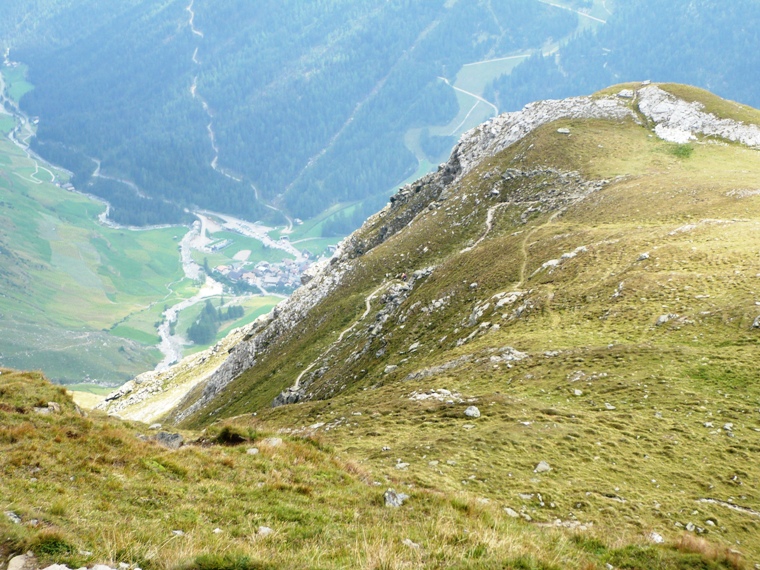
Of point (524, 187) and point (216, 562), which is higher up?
point (524, 187)

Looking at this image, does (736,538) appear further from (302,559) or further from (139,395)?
(139,395)

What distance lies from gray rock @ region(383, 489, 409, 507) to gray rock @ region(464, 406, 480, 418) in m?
12.2

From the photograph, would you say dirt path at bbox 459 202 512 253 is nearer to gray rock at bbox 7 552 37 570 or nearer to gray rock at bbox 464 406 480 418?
gray rock at bbox 464 406 480 418

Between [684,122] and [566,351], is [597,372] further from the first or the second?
[684,122]

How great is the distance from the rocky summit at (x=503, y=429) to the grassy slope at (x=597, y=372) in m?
0.16

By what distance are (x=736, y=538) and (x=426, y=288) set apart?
50777mm

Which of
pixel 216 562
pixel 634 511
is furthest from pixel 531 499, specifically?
pixel 216 562

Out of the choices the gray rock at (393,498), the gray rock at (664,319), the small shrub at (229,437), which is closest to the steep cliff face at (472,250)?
the gray rock at (664,319)

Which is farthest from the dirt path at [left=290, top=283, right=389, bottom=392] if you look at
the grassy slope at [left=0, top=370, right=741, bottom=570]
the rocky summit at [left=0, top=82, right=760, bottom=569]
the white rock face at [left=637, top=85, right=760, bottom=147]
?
the white rock face at [left=637, top=85, right=760, bottom=147]

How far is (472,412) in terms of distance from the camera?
96.7ft

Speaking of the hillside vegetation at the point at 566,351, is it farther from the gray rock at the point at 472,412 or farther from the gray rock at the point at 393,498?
the gray rock at the point at 393,498

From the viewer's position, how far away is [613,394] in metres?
29.7

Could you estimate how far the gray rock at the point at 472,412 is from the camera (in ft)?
96.1

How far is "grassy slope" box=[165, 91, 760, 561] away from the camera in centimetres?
2141
